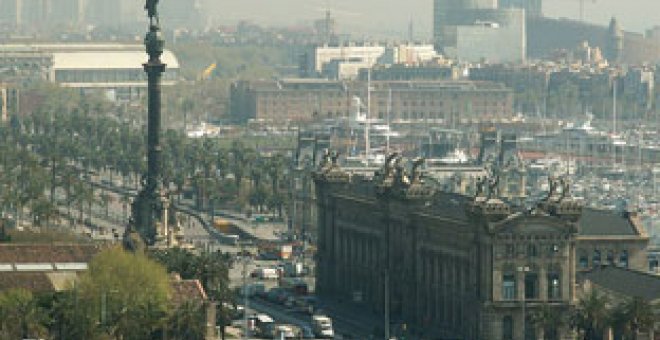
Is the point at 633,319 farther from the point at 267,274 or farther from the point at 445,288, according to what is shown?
the point at 267,274

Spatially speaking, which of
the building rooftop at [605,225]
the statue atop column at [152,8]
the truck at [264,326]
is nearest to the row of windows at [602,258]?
the building rooftop at [605,225]

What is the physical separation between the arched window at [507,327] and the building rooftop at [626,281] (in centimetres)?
413

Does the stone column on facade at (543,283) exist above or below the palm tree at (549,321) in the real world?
above

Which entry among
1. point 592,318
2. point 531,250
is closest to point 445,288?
point 531,250

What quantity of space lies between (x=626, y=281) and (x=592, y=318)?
26.5 ft

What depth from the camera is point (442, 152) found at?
200 meters

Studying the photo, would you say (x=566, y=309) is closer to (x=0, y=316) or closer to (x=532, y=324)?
(x=532, y=324)

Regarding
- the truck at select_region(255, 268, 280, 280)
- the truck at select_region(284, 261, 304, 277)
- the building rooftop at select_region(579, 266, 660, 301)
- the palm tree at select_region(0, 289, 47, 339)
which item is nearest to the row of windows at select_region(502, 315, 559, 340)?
the building rooftop at select_region(579, 266, 660, 301)

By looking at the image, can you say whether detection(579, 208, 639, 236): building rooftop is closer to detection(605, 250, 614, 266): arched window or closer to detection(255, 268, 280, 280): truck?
detection(605, 250, 614, 266): arched window

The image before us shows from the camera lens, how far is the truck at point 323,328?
10412cm

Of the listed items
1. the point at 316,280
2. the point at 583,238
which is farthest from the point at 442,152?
the point at 583,238

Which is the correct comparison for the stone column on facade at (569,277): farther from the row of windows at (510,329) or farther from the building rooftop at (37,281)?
the building rooftop at (37,281)

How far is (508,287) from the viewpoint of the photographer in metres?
103

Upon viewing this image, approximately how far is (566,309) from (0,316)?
21.5 m
